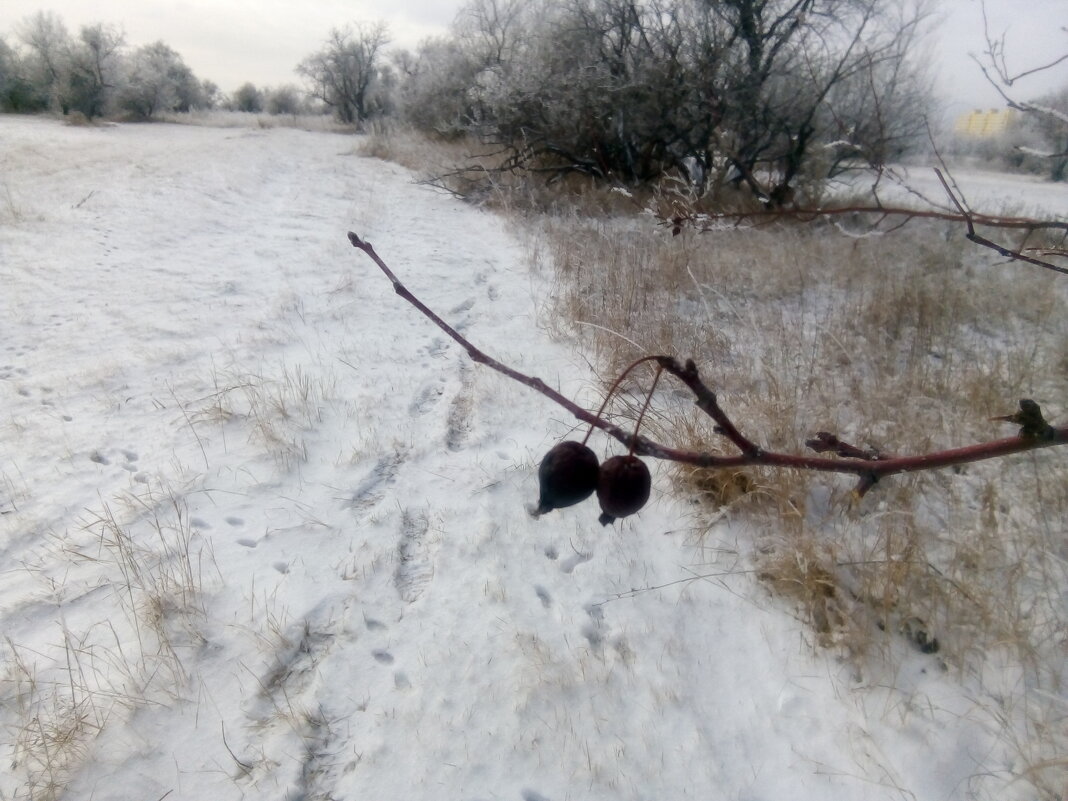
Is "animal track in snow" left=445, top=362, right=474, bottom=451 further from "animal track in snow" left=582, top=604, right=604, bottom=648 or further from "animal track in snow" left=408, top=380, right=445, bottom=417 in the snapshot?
"animal track in snow" left=582, top=604, right=604, bottom=648

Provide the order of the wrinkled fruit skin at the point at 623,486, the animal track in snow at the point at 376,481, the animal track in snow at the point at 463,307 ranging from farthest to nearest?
the animal track in snow at the point at 463,307
the animal track in snow at the point at 376,481
the wrinkled fruit skin at the point at 623,486

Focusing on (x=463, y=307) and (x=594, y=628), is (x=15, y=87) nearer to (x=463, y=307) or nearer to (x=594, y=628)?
(x=463, y=307)

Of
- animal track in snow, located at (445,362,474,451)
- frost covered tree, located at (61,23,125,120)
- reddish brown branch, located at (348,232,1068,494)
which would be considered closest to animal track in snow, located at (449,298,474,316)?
animal track in snow, located at (445,362,474,451)

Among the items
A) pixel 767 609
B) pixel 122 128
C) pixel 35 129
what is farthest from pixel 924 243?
pixel 122 128

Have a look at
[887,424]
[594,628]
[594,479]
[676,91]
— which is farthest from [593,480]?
[676,91]

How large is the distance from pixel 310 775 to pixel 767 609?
4.66 feet

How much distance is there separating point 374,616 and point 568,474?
5.57 feet

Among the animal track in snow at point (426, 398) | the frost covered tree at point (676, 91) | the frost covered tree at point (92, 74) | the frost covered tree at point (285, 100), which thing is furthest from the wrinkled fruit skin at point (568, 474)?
the frost covered tree at point (285, 100)

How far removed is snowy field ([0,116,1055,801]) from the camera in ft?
5.04

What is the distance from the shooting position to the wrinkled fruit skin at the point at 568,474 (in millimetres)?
574

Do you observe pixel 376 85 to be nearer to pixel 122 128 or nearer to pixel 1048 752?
pixel 122 128

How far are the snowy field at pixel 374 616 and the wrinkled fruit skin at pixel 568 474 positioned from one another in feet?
4.16

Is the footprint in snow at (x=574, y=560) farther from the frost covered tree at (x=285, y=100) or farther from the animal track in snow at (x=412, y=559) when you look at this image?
the frost covered tree at (x=285, y=100)

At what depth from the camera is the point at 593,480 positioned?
1.92 ft
